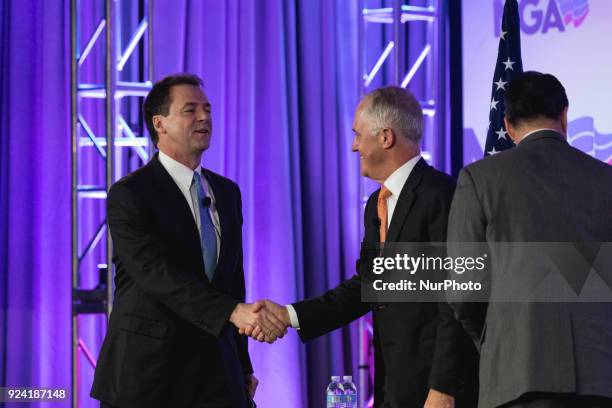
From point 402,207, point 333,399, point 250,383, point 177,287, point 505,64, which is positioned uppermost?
point 505,64

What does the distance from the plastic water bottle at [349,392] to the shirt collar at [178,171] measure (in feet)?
9.61

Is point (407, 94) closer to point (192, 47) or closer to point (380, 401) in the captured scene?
point (380, 401)

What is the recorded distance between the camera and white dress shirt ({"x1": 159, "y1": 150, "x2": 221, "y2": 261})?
3178 mm

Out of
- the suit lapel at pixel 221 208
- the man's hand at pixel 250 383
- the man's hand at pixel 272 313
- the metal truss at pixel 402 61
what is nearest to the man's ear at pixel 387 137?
the suit lapel at pixel 221 208

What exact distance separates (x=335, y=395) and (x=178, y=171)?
9.86 feet

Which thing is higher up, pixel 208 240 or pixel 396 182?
pixel 396 182

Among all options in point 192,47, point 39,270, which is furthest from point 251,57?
point 39,270

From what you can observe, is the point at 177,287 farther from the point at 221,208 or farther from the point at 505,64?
the point at 505,64

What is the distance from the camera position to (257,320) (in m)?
3.23

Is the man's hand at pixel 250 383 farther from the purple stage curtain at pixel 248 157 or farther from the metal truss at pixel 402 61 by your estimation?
the purple stage curtain at pixel 248 157

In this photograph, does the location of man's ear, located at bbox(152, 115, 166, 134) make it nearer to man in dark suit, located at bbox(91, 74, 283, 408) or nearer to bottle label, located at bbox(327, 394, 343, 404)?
man in dark suit, located at bbox(91, 74, 283, 408)

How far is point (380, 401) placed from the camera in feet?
9.35

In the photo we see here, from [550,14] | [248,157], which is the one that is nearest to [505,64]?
[550,14]

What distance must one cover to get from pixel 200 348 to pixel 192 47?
326cm
